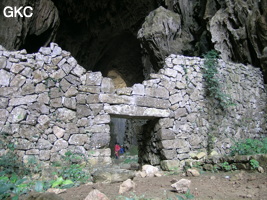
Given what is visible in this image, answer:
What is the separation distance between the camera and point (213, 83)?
5934 mm

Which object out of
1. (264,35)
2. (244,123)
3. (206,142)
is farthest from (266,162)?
(264,35)

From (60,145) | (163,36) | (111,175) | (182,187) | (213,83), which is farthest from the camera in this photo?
(163,36)

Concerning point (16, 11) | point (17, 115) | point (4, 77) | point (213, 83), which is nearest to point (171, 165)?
point (213, 83)

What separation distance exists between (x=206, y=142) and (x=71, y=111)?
3.40m

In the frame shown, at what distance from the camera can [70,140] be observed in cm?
462

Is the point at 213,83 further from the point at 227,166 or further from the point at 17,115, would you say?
the point at 17,115

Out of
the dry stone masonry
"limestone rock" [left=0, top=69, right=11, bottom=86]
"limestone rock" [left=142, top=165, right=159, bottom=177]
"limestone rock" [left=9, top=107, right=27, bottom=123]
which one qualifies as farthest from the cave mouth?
"limestone rock" [left=142, top=165, right=159, bottom=177]

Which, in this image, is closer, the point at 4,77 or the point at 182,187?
the point at 182,187

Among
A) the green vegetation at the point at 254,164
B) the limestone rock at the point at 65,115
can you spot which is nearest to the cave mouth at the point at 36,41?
the limestone rock at the point at 65,115

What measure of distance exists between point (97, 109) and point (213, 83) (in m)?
3.17

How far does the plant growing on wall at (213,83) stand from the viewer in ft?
19.3

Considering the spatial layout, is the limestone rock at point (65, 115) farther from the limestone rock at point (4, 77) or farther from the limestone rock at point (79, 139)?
the limestone rock at point (4, 77)

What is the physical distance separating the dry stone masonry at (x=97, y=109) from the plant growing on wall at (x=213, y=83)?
0.50 ft

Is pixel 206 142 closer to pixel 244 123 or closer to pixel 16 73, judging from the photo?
pixel 244 123
